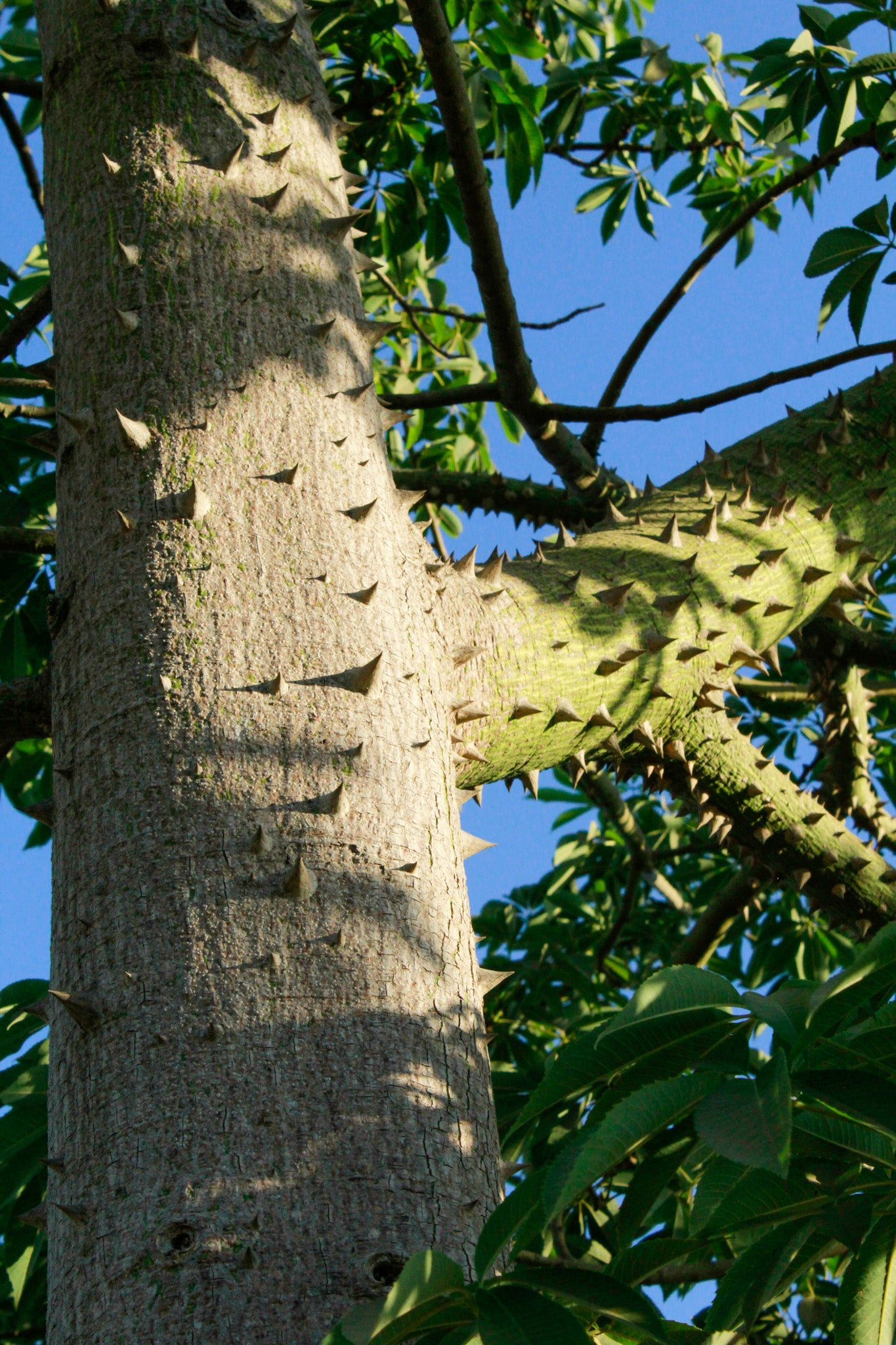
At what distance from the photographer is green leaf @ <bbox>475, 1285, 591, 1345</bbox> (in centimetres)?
69

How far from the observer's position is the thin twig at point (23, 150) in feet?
10.1

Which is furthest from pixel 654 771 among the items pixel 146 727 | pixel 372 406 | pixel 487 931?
pixel 487 931

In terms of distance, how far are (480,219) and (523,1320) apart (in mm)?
1998

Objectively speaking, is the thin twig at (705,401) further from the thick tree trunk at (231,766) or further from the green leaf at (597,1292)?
the green leaf at (597,1292)

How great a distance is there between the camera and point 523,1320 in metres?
0.71

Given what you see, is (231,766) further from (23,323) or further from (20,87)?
(20,87)

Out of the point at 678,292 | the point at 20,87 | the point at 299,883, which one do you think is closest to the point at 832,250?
the point at 678,292

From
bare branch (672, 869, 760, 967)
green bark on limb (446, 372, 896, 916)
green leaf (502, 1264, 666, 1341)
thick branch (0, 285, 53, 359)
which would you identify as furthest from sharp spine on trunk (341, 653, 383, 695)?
bare branch (672, 869, 760, 967)

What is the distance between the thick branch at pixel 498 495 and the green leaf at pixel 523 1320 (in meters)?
2.58

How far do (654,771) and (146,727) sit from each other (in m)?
1.27

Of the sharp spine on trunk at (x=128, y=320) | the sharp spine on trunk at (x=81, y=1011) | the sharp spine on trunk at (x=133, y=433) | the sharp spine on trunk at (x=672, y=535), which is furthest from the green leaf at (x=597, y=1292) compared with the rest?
the sharp spine on trunk at (x=672, y=535)

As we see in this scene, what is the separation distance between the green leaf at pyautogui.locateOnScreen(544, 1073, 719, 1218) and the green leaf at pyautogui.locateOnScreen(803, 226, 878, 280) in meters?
1.98

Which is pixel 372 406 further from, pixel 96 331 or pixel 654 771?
pixel 654 771

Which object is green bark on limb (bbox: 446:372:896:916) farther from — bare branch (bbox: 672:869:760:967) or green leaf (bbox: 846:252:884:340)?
bare branch (bbox: 672:869:760:967)
